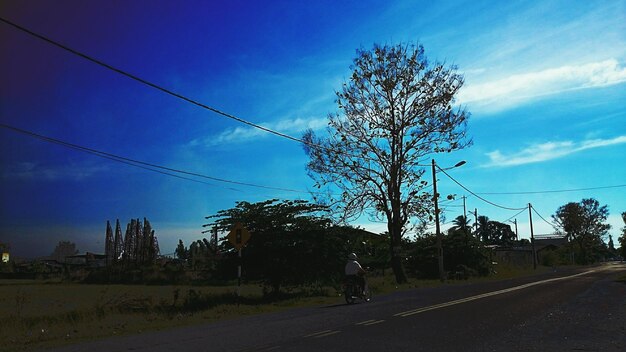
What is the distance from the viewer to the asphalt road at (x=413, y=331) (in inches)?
360

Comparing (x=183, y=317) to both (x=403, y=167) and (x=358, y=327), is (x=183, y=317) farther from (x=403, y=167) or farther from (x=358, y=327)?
(x=403, y=167)

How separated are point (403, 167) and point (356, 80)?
21.4 ft

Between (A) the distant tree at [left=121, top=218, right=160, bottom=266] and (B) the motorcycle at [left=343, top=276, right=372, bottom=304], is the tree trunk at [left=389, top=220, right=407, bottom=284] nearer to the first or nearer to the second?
(B) the motorcycle at [left=343, top=276, right=372, bottom=304]

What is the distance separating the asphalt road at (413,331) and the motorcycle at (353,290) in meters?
2.15

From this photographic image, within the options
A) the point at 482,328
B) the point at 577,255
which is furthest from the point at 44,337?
the point at 577,255

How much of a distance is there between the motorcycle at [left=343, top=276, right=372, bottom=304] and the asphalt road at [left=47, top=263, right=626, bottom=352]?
7.07ft

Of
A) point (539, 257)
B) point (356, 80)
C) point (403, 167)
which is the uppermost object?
point (356, 80)

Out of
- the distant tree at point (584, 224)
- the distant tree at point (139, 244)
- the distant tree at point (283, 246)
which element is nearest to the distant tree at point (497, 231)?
the distant tree at point (584, 224)

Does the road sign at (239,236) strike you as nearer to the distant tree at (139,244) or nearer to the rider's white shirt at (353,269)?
the rider's white shirt at (353,269)

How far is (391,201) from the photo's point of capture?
32.1 m

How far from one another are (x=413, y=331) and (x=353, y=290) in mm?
7606

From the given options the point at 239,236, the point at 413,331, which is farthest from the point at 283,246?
the point at 413,331

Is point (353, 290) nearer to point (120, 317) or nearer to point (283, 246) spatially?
point (283, 246)

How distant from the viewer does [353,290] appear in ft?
59.6
